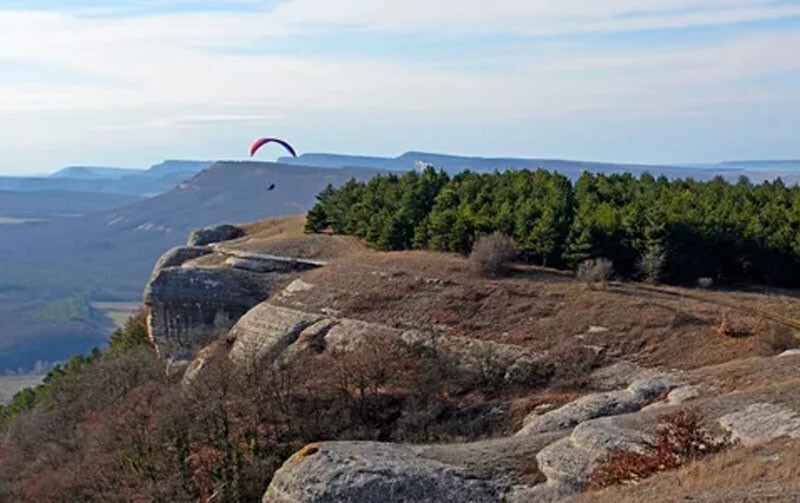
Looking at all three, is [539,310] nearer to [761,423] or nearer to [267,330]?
[267,330]

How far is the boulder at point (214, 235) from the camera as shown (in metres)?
58.4

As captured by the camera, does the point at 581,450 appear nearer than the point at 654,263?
Yes

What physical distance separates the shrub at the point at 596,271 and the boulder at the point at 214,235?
2709cm

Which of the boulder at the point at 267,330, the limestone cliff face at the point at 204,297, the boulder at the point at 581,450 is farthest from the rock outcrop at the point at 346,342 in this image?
the boulder at the point at 581,450

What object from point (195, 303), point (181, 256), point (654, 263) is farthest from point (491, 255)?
point (181, 256)

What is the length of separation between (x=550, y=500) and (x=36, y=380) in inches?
4755

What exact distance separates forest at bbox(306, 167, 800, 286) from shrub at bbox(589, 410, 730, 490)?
20210 millimetres

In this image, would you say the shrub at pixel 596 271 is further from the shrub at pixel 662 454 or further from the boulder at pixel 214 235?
the boulder at pixel 214 235

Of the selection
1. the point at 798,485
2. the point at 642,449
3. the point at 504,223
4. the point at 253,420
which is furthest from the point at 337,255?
the point at 798,485

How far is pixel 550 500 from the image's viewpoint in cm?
1808

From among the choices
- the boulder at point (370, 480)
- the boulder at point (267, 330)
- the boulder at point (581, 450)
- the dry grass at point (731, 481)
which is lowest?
the boulder at point (267, 330)

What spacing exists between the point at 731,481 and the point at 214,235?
46.4 metres

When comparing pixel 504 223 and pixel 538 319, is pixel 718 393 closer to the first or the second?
pixel 538 319

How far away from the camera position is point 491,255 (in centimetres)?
3925
